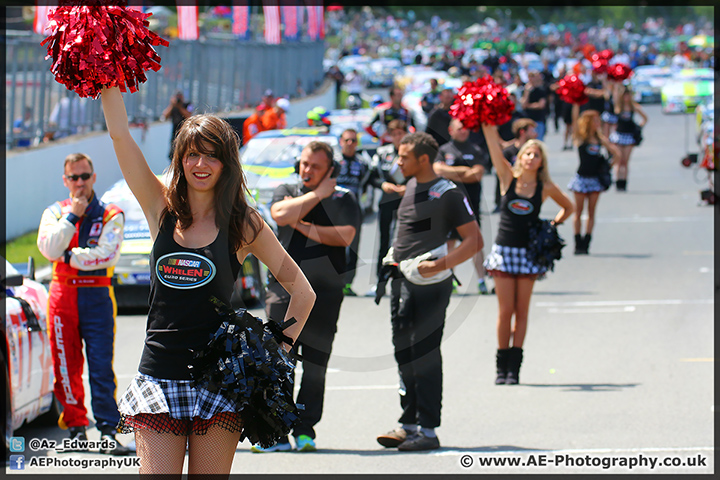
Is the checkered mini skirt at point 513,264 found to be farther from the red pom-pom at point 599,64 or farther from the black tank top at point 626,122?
the red pom-pom at point 599,64

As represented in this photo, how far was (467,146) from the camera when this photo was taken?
12.3 m

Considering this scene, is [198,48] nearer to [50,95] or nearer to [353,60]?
[50,95]

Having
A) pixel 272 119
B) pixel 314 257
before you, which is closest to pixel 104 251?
pixel 314 257

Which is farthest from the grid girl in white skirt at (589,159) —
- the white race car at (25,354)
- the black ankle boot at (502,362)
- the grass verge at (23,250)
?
the white race car at (25,354)

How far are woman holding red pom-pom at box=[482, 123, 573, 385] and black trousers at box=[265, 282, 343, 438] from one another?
200 cm

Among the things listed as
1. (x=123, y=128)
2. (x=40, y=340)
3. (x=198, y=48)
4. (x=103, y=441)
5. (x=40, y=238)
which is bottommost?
(x=103, y=441)

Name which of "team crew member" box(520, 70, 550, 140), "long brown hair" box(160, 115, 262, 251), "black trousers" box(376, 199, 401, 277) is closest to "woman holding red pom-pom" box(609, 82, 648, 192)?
"team crew member" box(520, 70, 550, 140)

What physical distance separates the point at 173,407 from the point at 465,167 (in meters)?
8.27

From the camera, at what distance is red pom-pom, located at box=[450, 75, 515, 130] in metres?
7.74

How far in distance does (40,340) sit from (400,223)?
2.52 meters

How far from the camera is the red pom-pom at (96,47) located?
356 cm

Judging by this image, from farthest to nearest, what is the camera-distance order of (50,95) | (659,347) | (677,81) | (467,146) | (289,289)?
(677,81) → (50,95) → (467,146) → (659,347) → (289,289)

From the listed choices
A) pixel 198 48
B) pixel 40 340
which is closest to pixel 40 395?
pixel 40 340

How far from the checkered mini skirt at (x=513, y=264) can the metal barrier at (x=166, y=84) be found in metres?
2.73
